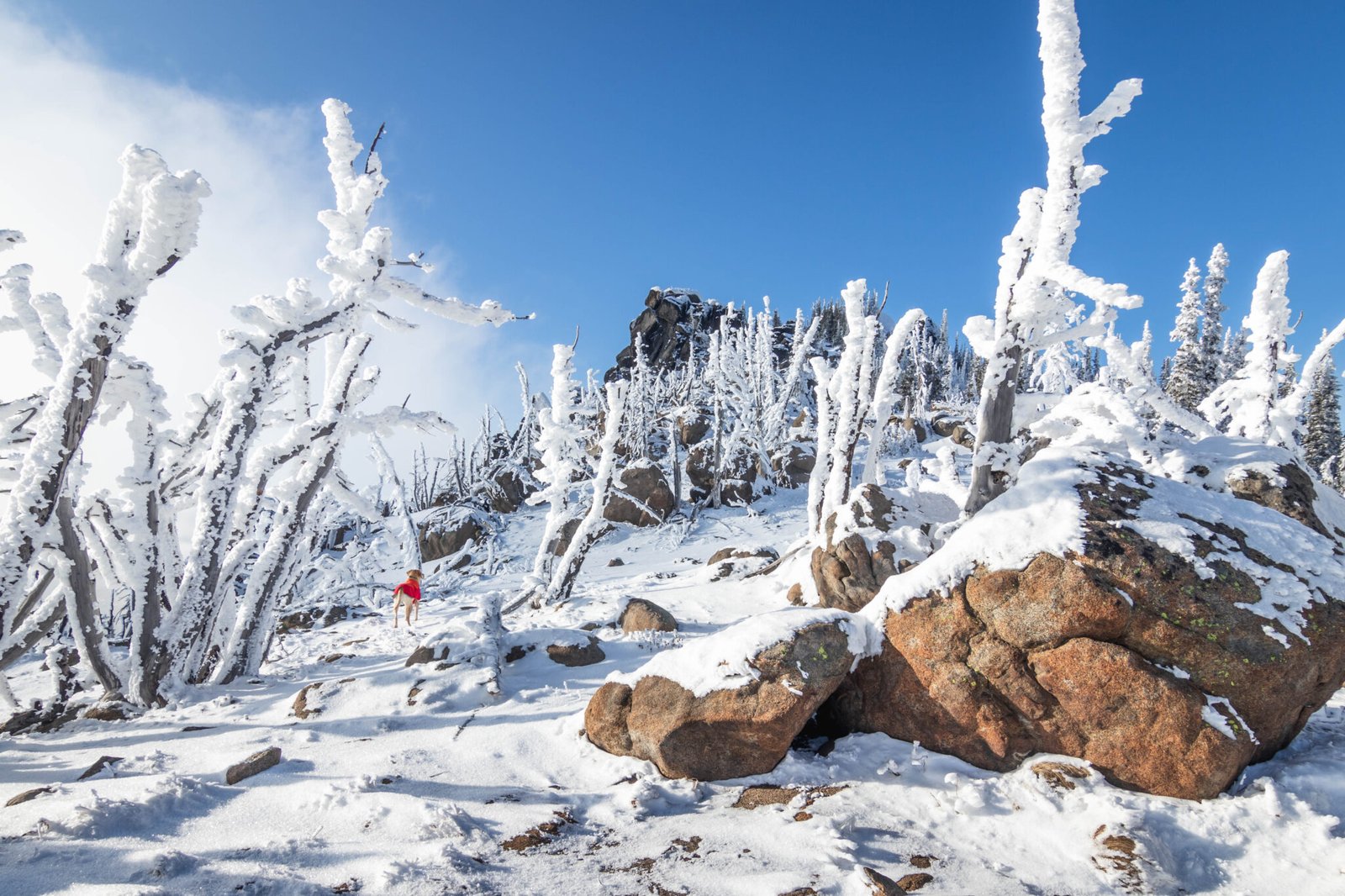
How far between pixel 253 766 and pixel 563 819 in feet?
7.98

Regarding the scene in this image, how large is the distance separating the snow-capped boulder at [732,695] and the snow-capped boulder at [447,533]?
19312mm

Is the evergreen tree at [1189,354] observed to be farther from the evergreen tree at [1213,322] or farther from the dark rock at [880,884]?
the dark rock at [880,884]

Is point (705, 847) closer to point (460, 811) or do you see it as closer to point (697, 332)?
point (460, 811)

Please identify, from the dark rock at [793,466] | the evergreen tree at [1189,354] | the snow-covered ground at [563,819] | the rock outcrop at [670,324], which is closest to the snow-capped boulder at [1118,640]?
the snow-covered ground at [563,819]

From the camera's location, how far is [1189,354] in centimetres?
2942

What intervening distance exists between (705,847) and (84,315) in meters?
6.41

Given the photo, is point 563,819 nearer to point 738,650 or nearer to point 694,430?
point 738,650

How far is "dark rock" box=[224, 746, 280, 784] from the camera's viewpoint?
14.2 ft

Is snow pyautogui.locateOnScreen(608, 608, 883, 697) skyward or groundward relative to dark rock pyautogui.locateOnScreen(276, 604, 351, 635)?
skyward

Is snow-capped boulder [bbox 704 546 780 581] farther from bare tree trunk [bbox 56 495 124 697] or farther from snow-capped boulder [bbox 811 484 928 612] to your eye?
bare tree trunk [bbox 56 495 124 697]

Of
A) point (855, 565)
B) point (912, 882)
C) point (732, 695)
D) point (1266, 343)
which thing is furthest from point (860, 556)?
point (1266, 343)

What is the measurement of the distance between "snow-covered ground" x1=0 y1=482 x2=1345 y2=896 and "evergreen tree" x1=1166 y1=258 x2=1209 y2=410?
29904 millimetres

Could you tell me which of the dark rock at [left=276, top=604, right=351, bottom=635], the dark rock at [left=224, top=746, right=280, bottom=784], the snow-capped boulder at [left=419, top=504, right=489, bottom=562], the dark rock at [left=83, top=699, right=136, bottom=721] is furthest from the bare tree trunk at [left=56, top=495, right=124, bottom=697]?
the snow-capped boulder at [left=419, top=504, right=489, bottom=562]

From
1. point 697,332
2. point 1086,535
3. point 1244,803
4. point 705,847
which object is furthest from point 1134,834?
point 697,332
